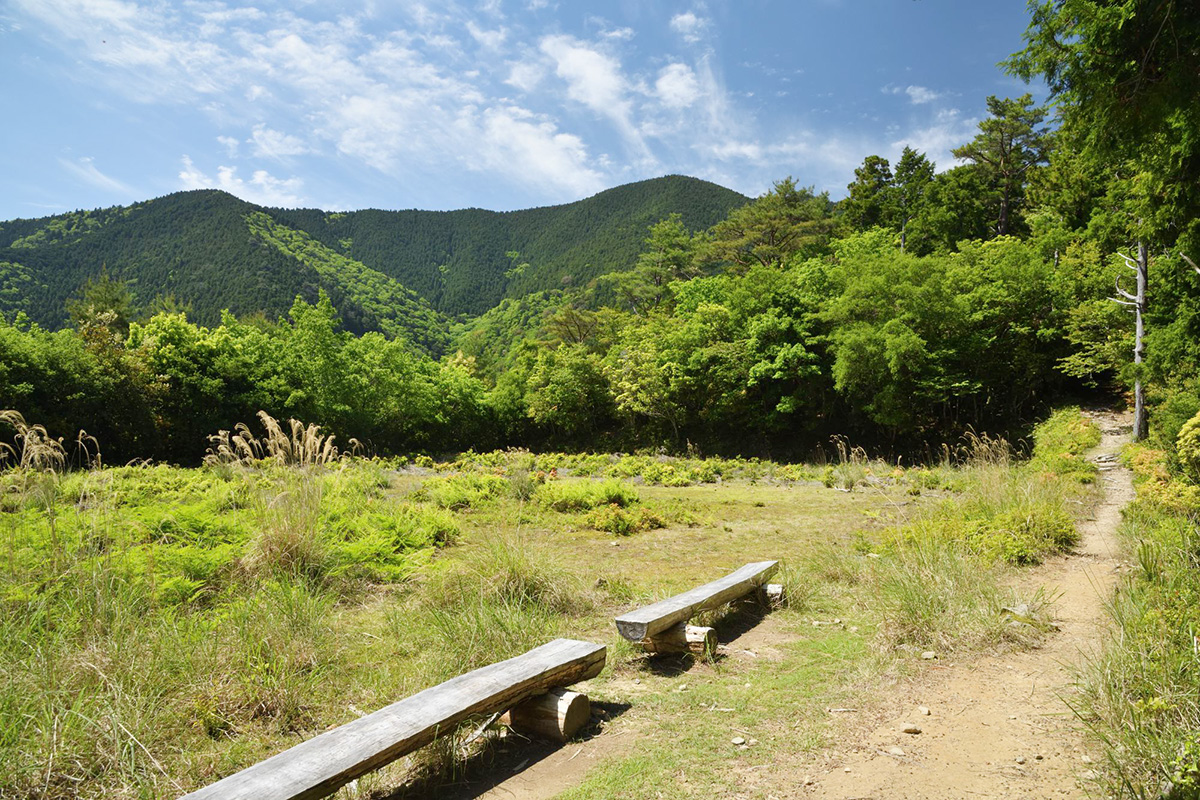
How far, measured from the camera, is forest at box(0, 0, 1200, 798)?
279 centimetres

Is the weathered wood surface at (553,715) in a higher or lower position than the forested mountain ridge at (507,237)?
lower

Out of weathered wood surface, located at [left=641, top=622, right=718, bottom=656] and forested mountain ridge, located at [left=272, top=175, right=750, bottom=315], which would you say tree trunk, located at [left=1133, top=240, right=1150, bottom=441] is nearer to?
weathered wood surface, located at [left=641, top=622, right=718, bottom=656]

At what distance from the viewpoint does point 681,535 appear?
8422mm

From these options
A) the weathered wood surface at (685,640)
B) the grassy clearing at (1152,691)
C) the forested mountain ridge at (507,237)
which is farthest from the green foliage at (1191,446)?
the forested mountain ridge at (507,237)

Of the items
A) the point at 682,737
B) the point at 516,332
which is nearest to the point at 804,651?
the point at 682,737

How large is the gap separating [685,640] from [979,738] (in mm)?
1708

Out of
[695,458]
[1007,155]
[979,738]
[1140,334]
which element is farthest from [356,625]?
[1007,155]

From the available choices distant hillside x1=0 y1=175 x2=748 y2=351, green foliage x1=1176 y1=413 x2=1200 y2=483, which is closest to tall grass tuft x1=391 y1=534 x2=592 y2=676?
green foliage x1=1176 y1=413 x2=1200 y2=483

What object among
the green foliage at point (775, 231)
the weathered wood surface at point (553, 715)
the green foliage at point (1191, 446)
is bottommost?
the weathered wood surface at point (553, 715)

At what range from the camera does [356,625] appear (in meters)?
4.18

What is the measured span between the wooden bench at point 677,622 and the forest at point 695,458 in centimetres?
26

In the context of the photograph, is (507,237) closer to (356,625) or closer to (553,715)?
(356,625)

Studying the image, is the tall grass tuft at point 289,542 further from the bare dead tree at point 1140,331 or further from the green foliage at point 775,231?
the green foliage at point 775,231

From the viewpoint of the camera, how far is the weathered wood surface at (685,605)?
364 cm
